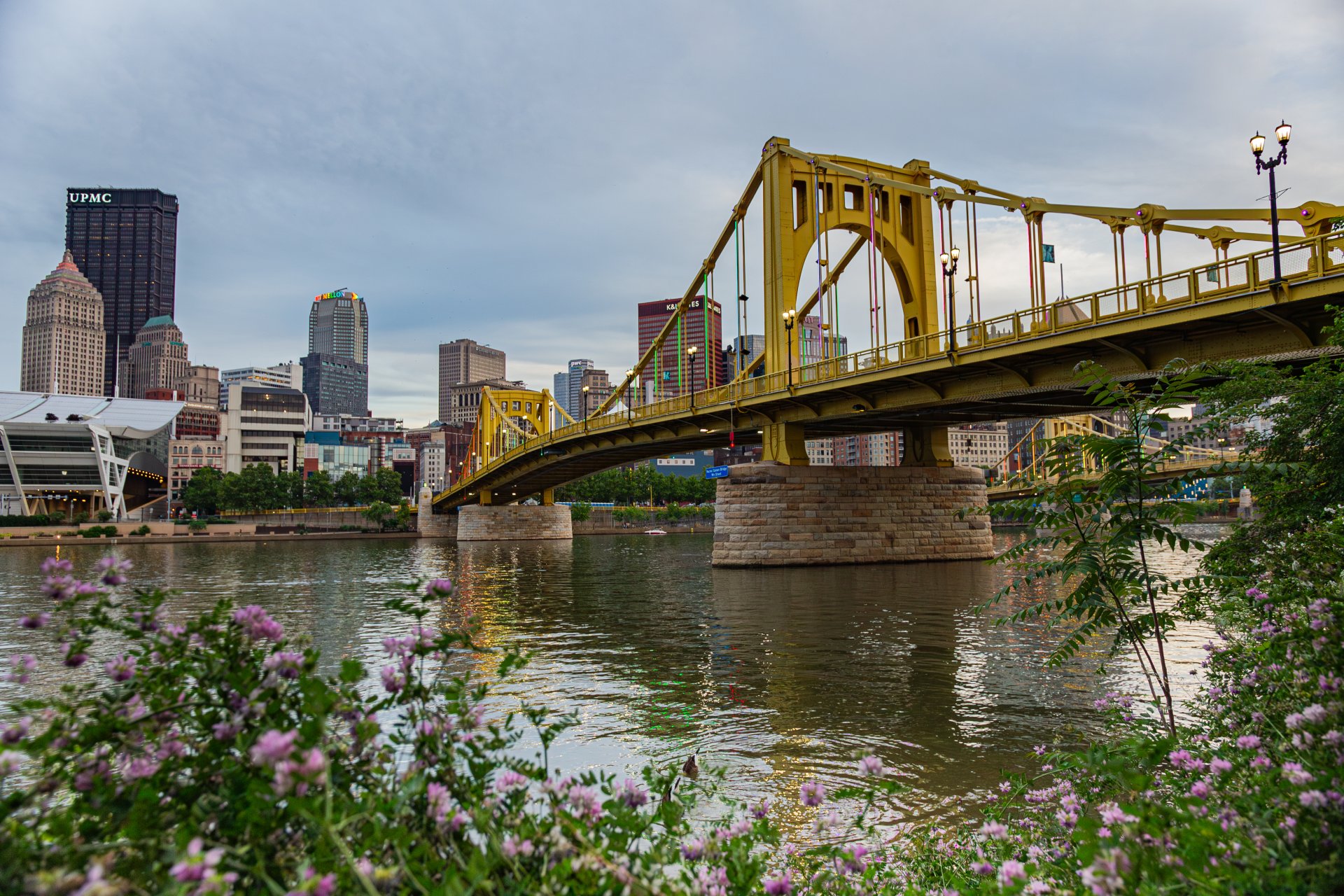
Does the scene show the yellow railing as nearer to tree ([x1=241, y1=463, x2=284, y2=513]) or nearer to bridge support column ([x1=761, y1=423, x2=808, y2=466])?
bridge support column ([x1=761, y1=423, x2=808, y2=466])

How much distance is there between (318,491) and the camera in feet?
370

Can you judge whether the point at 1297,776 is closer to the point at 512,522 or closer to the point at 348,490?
the point at 512,522

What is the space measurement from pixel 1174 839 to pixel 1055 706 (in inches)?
334

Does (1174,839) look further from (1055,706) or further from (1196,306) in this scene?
(1196,306)

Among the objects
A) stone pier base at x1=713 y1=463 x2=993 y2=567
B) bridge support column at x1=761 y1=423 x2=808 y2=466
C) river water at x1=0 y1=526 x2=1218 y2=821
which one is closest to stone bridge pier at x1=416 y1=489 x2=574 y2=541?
river water at x1=0 y1=526 x2=1218 y2=821

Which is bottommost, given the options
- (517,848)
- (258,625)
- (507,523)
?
(507,523)

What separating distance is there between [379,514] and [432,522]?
8.10 meters

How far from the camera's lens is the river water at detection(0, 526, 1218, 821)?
29.2 feet

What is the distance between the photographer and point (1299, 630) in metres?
4.17

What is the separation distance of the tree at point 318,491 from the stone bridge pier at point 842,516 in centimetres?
9350

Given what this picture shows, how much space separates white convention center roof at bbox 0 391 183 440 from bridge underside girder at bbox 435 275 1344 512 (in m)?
90.8

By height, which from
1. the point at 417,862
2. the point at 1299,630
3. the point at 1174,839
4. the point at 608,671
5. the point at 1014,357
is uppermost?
the point at 1014,357

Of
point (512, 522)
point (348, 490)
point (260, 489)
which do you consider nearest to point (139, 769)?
point (512, 522)

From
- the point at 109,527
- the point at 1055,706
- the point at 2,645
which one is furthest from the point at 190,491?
the point at 1055,706
